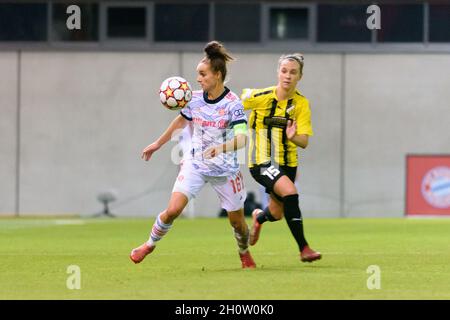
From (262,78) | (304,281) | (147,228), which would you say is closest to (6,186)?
(262,78)

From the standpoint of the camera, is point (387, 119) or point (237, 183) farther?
point (387, 119)

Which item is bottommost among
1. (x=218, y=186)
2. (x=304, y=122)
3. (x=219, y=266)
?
(x=219, y=266)

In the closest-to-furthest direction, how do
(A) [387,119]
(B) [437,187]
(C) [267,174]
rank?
(C) [267,174], (A) [387,119], (B) [437,187]

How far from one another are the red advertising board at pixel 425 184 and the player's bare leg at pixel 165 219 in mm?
18883

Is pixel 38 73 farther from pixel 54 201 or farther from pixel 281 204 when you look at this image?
pixel 281 204

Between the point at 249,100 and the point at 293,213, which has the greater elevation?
the point at 249,100

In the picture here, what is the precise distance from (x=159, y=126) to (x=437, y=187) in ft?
23.9

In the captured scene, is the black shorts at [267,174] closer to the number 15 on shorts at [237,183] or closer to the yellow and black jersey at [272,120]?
the yellow and black jersey at [272,120]

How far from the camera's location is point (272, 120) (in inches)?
500

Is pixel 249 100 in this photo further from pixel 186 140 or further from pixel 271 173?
pixel 186 140

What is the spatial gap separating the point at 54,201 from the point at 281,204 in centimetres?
1735

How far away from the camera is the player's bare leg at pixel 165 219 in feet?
36.8

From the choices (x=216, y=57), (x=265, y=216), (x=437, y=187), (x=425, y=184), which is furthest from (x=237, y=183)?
(x=437, y=187)

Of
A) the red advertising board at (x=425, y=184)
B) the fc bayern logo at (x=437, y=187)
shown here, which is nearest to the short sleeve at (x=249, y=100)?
the red advertising board at (x=425, y=184)
